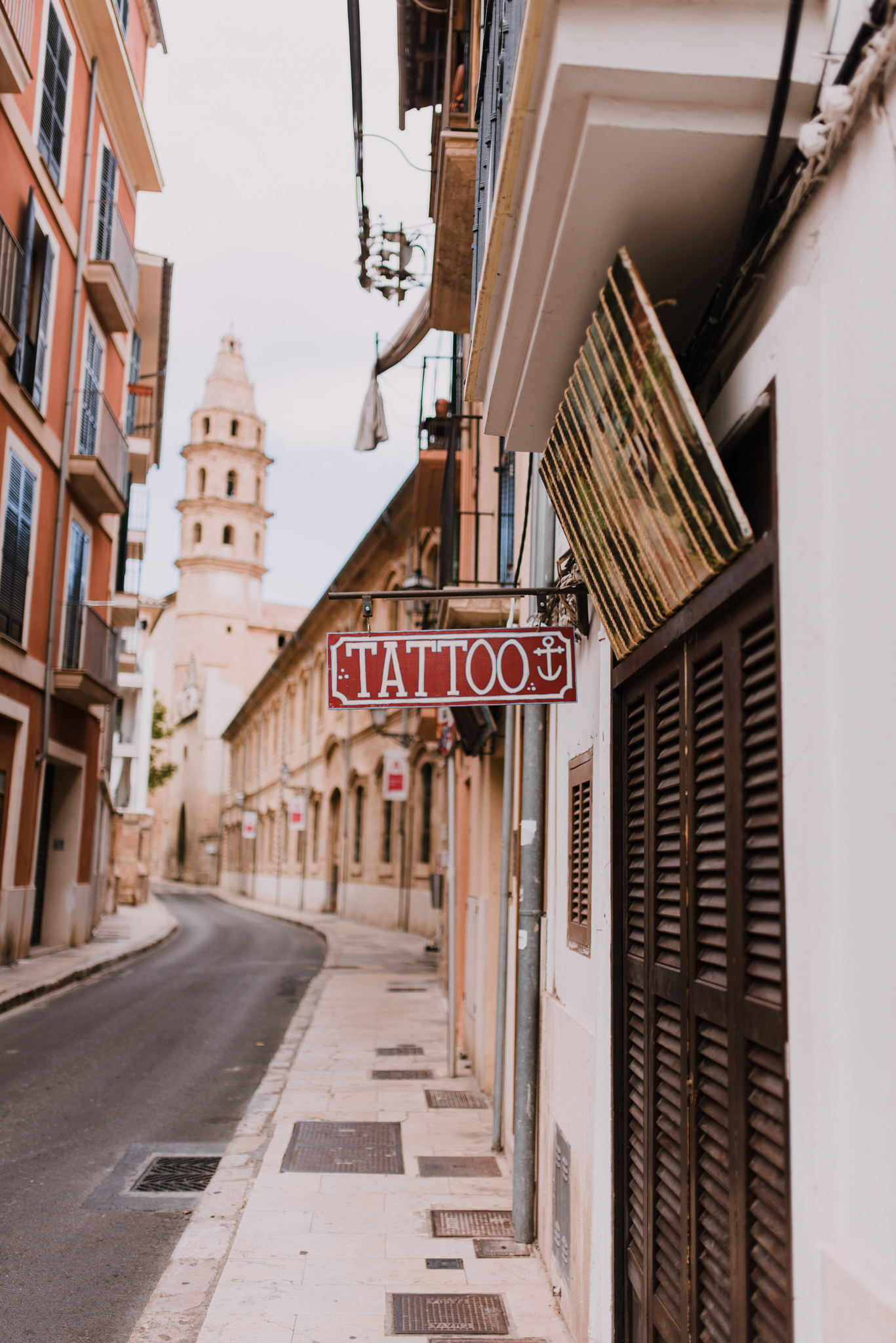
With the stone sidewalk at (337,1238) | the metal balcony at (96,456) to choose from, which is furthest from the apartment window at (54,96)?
the stone sidewalk at (337,1238)

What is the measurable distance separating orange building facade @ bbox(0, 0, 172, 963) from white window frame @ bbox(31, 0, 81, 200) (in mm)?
42

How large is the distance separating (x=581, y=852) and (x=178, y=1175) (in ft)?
11.4

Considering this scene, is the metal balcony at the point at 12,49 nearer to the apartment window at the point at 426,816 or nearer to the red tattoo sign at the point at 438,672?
the red tattoo sign at the point at 438,672

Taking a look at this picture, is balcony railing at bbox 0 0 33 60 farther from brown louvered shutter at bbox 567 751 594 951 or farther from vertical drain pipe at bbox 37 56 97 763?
brown louvered shutter at bbox 567 751 594 951

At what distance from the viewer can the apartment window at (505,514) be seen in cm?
988

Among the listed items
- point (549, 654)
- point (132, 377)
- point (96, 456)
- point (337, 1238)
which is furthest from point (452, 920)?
point (132, 377)

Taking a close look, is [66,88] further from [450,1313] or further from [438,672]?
[450,1313]

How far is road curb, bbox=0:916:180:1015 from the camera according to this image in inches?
494

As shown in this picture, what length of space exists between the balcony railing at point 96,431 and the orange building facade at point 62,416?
32 millimetres

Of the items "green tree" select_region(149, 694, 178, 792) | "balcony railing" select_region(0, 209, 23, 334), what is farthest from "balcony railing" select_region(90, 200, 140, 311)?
"green tree" select_region(149, 694, 178, 792)

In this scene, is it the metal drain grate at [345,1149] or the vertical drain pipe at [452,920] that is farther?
the vertical drain pipe at [452,920]

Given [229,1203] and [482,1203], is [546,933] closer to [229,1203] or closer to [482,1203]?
[482,1203]

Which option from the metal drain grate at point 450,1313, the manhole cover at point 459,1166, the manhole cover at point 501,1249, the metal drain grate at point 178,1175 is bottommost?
the metal drain grate at point 178,1175

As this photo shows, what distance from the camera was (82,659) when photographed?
1777cm
